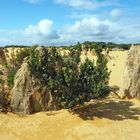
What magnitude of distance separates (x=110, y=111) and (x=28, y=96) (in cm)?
345

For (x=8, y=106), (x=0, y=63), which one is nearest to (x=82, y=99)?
(x=8, y=106)

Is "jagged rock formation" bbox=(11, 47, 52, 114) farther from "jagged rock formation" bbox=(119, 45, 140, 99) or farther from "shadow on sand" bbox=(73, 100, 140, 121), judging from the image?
"jagged rock formation" bbox=(119, 45, 140, 99)

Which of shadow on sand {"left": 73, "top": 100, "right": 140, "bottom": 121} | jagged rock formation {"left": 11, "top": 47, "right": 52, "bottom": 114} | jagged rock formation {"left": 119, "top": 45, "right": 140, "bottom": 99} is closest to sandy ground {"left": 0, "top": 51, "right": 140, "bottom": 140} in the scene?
shadow on sand {"left": 73, "top": 100, "right": 140, "bottom": 121}

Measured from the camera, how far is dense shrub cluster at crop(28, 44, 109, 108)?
14.9m

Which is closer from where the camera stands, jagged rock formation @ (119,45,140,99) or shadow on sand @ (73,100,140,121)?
shadow on sand @ (73,100,140,121)

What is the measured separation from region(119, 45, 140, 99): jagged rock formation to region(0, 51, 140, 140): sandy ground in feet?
5.94

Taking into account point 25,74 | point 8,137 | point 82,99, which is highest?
point 25,74

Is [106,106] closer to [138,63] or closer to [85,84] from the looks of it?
[85,84]

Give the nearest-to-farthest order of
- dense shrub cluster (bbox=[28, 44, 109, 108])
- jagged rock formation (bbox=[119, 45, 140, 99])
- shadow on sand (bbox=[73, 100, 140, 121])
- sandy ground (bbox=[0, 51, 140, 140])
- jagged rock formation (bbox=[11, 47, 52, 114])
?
sandy ground (bbox=[0, 51, 140, 140]) → shadow on sand (bbox=[73, 100, 140, 121]) → dense shrub cluster (bbox=[28, 44, 109, 108]) → jagged rock formation (bbox=[11, 47, 52, 114]) → jagged rock formation (bbox=[119, 45, 140, 99])

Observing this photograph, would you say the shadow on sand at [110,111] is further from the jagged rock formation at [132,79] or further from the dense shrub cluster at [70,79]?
the jagged rock formation at [132,79]

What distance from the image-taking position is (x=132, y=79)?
17297 mm

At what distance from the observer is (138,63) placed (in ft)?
57.8

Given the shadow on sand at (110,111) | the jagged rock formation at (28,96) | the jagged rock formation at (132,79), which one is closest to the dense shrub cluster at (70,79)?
the jagged rock formation at (28,96)

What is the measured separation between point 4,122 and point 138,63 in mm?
7325
